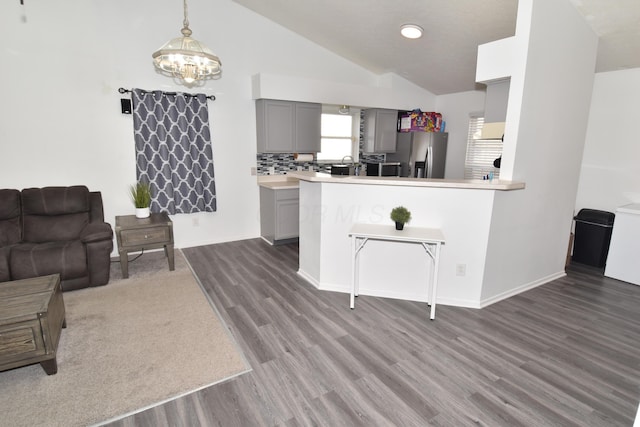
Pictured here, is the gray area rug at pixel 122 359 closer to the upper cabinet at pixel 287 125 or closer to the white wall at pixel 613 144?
the upper cabinet at pixel 287 125

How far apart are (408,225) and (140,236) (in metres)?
2.87

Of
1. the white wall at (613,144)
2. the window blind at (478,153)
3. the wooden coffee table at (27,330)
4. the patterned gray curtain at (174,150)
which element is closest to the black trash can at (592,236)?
the white wall at (613,144)

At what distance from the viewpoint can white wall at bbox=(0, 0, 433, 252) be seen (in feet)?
11.7

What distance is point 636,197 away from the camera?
3.99 m

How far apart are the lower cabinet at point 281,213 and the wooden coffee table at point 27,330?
2.77 metres

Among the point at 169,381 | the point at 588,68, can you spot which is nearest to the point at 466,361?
the point at 169,381

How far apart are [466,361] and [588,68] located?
3344mm

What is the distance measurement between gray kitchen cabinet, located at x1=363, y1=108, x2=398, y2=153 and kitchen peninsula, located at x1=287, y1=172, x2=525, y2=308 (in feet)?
8.46

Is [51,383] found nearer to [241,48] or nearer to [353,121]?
[241,48]

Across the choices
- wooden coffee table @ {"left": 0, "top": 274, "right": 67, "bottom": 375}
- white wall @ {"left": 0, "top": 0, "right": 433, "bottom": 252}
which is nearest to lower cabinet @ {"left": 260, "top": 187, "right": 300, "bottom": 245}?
white wall @ {"left": 0, "top": 0, "right": 433, "bottom": 252}

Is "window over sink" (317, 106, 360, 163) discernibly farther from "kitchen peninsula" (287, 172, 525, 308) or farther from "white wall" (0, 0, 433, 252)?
"kitchen peninsula" (287, 172, 525, 308)

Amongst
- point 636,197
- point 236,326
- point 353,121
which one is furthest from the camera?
Result: point 353,121

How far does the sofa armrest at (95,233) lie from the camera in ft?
10.6

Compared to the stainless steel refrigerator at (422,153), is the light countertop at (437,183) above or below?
below
